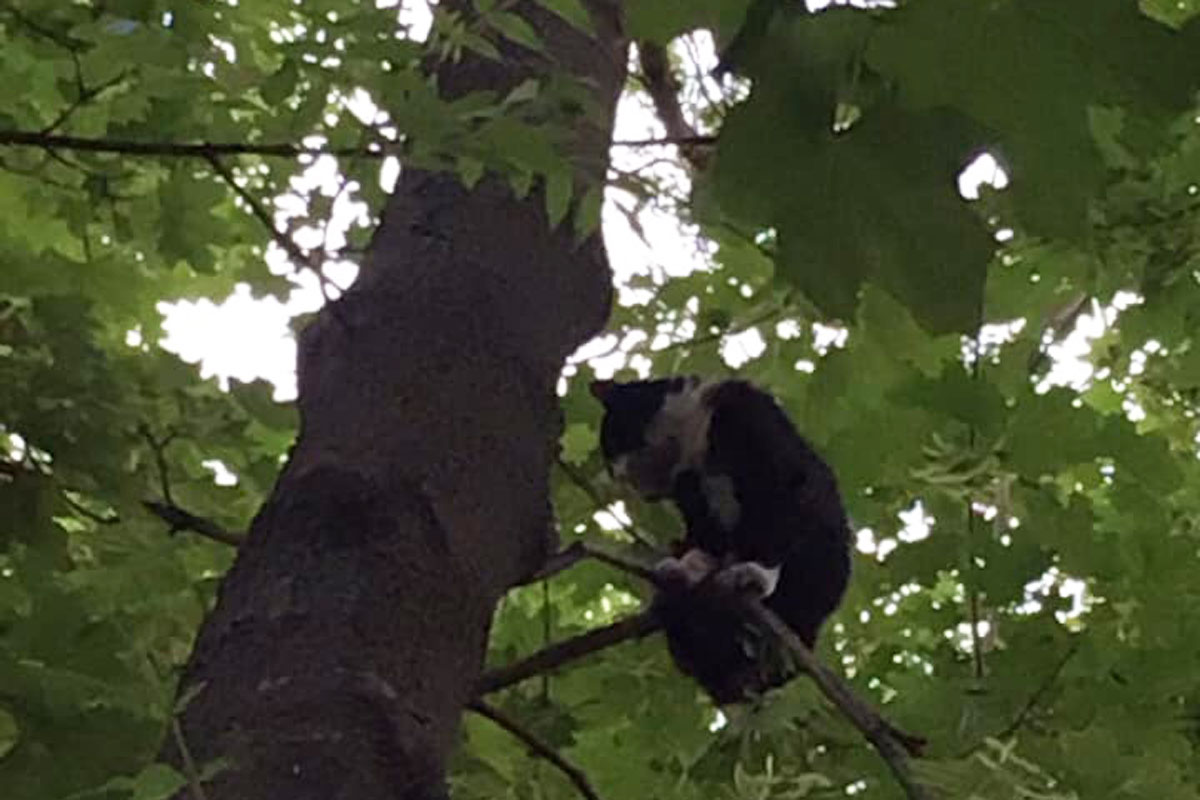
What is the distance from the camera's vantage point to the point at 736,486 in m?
2.87

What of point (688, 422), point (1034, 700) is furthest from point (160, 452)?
point (688, 422)

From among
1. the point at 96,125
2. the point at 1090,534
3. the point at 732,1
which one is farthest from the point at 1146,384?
the point at 732,1

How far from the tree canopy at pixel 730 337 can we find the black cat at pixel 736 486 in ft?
0.19

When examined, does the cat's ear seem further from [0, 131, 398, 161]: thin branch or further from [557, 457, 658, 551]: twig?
[0, 131, 398, 161]: thin branch

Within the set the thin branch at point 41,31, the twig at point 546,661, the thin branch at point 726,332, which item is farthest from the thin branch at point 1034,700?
the thin branch at point 41,31

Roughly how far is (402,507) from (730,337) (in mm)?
1114

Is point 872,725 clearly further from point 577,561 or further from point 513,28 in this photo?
point 513,28

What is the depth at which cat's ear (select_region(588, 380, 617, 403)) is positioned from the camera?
2.69 meters

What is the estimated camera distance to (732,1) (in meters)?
0.80

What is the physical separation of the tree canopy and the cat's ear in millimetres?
43

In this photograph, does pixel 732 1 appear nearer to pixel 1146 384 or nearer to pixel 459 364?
pixel 459 364

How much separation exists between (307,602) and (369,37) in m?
0.53

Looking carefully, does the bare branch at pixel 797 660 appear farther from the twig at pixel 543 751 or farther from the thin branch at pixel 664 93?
the thin branch at pixel 664 93

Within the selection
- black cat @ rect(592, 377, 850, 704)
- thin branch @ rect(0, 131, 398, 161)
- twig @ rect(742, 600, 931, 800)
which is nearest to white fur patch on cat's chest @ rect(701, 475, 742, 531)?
black cat @ rect(592, 377, 850, 704)
